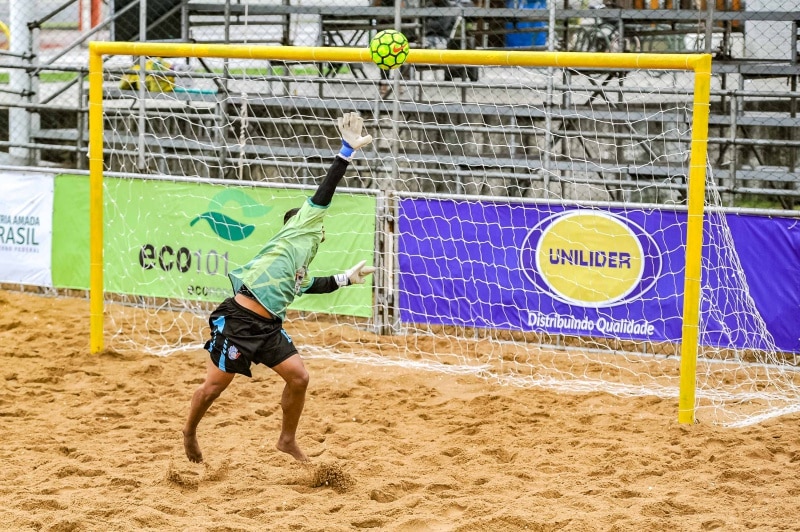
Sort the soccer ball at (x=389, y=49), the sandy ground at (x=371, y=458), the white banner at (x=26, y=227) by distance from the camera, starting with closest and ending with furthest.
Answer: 1. the sandy ground at (x=371, y=458)
2. the soccer ball at (x=389, y=49)
3. the white banner at (x=26, y=227)

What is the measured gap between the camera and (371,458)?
22.7 feet

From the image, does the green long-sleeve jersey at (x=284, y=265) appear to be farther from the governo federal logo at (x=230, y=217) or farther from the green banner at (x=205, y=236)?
the governo federal logo at (x=230, y=217)

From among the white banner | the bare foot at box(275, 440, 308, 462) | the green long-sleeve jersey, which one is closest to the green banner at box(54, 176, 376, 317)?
the white banner

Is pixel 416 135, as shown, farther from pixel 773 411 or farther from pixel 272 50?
pixel 773 411

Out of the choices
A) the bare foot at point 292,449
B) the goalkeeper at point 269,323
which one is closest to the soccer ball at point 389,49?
the goalkeeper at point 269,323

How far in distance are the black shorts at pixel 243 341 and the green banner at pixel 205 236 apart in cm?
401

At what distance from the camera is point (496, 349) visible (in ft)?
33.3

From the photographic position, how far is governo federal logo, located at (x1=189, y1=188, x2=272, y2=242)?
34.9ft

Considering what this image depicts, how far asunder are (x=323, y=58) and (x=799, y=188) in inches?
279

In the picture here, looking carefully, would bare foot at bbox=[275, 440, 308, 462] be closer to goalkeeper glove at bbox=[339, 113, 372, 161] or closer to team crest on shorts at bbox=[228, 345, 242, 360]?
team crest on shorts at bbox=[228, 345, 242, 360]

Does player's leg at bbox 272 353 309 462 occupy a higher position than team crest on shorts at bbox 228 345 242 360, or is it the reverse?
team crest on shorts at bbox 228 345 242 360

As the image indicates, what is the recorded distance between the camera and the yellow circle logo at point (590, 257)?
934 centimetres

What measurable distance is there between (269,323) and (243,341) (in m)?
0.23

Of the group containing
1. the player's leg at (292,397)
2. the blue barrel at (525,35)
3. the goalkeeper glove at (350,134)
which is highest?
the blue barrel at (525,35)
